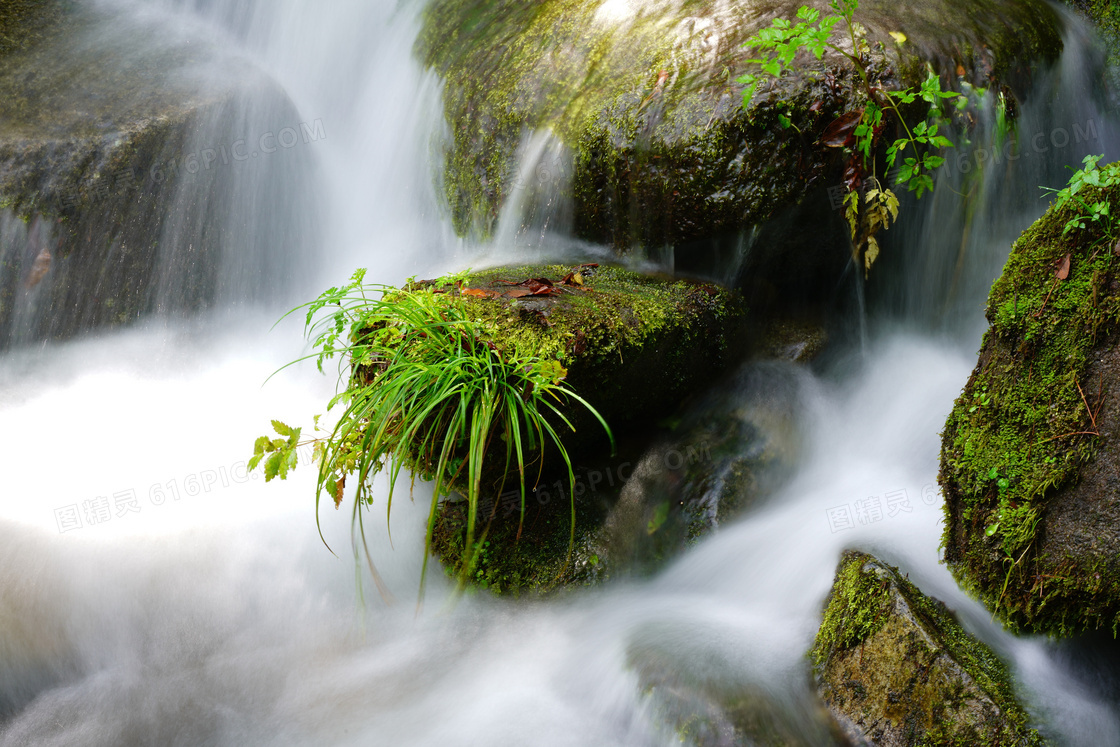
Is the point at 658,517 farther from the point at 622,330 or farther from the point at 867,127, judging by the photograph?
the point at 867,127

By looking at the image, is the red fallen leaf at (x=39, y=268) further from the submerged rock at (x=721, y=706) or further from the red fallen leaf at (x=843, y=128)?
the red fallen leaf at (x=843, y=128)

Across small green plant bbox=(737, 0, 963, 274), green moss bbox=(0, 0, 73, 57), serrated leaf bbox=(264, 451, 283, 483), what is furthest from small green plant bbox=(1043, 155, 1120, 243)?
green moss bbox=(0, 0, 73, 57)

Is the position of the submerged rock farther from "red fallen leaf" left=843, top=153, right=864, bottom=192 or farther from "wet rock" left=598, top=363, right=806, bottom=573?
"red fallen leaf" left=843, top=153, right=864, bottom=192

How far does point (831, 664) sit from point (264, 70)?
5879mm

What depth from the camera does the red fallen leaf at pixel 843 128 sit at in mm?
3289

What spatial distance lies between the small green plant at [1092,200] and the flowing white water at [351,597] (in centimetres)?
125

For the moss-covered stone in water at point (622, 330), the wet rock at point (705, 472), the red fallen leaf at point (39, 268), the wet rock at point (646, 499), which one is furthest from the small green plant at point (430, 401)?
the red fallen leaf at point (39, 268)

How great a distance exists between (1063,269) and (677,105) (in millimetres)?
1900

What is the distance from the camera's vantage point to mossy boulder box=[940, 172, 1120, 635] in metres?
2.12

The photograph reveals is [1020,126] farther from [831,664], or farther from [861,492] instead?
[831,664]

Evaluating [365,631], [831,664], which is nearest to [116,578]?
[365,631]

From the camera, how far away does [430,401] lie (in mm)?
→ 2457

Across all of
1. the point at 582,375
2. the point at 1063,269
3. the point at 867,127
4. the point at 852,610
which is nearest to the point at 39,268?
the point at 582,375

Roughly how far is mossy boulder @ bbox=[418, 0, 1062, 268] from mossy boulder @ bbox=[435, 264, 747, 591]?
0.49 metres
